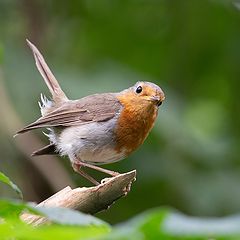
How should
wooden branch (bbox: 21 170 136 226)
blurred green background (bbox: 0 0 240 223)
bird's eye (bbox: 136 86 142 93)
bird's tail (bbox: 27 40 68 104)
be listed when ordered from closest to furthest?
→ 1. wooden branch (bbox: 21 170 136 226)
2. bird's eye (bbox: 136 86 142 93)
3. bird's tail (bbox: 27 40 68 104)
4. blurred green background (bbox: 0 0 240 223)

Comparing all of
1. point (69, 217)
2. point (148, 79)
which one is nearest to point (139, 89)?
point (148, 79)

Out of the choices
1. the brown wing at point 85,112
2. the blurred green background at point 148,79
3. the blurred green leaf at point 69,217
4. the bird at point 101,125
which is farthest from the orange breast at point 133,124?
the blurred green leaf at point 69,217

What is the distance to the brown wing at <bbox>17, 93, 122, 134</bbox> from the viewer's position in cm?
473

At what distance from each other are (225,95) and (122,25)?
125 centimetres

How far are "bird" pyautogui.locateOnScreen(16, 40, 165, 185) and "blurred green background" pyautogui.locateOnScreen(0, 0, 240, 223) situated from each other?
39.3 inches

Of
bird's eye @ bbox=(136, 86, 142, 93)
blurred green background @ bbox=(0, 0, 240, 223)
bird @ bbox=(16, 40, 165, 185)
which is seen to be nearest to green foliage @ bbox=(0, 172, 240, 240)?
bird @ bbox=(16, 40, 165, 185)

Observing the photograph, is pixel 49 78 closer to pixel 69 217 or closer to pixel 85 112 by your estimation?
pixel 85 112

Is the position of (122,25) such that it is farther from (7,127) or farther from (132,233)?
(132,233)

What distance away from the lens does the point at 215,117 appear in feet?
24.0

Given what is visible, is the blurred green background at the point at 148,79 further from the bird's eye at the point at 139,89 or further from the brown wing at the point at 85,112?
the bird's eye at the point at 139,89

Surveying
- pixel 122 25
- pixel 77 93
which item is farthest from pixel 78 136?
pixel 122 25

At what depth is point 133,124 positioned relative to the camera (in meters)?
4.54

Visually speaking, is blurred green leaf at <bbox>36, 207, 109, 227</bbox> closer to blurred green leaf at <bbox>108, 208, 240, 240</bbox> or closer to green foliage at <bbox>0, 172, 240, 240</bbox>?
green foliage at <bbox>0, 172, 240, 240</bbox>

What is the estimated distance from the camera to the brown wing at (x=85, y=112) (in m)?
4.73
